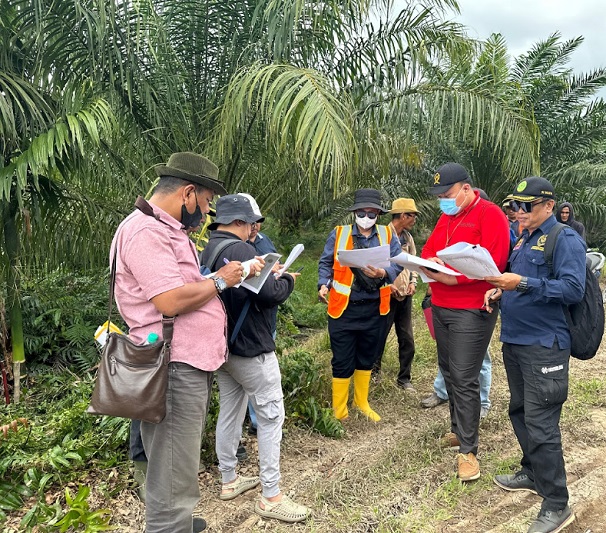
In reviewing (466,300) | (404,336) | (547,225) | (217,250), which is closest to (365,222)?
(466,300)

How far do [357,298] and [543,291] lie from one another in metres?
1.60

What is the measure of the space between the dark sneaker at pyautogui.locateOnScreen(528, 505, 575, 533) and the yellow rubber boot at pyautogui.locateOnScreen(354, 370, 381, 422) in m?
1.64

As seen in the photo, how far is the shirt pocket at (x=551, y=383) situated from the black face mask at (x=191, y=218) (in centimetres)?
191

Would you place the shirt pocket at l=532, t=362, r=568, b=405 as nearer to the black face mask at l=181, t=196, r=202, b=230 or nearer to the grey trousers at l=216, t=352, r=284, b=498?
the grey trousers at l=216, t=352, r=284, b=498

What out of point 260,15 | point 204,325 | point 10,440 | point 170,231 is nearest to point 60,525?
point 10,440

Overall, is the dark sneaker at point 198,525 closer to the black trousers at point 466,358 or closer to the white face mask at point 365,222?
the black trousers at point 466,358

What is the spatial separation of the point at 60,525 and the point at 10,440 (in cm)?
88

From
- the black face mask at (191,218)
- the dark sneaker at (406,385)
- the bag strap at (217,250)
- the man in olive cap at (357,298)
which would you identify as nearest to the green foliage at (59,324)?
the man in olive cap at (357,298)

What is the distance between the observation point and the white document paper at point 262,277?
8.72 feet

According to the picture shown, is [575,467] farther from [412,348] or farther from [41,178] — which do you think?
[41,178]

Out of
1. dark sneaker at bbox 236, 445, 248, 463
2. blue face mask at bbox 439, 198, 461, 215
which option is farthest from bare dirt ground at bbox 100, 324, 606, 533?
blue face mask at bbox 439, 198, 461, 215

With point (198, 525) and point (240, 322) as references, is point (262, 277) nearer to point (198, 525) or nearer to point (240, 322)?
point (240, 322)

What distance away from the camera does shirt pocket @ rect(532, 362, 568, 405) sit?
2719 mm

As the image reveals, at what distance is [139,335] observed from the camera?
2.20m
